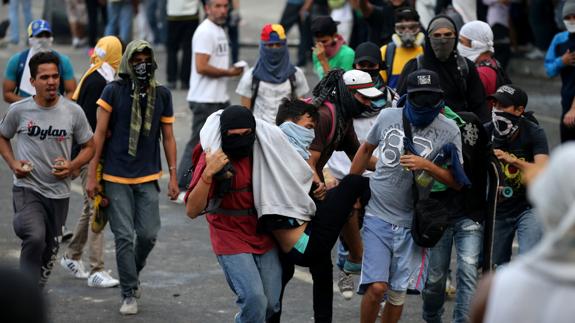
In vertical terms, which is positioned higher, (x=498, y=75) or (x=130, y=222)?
(x=498, y=75)

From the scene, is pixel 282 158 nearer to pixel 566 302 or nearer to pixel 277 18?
pixel 566 302

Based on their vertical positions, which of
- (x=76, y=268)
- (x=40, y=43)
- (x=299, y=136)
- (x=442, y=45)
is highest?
(x=442, y=45)

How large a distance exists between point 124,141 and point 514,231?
2565 mm

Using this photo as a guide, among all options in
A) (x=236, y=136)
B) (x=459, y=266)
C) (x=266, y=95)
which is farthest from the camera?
(x=266, y=95)

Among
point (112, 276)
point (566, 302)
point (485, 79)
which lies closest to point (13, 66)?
point (112, 276)

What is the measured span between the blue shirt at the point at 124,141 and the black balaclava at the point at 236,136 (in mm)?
1651

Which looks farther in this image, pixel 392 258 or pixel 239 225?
pixel 392 258

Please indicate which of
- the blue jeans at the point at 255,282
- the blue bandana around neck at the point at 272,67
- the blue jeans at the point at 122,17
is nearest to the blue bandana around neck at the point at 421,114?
the blue jeans at the point at 255,282

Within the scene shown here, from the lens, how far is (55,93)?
786 cm

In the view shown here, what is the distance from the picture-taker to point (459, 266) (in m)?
7.32

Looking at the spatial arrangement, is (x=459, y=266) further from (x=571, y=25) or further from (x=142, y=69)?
(x=571, y=25)

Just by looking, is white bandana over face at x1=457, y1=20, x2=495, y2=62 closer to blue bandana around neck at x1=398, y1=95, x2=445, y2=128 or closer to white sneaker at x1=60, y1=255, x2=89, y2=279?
blue bandana around neck at x1=398, y1=95, x2=445, y2=128

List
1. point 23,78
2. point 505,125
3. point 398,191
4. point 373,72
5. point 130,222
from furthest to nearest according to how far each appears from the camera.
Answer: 1. point 23,78
2. point 373,72
3. point 130,222
4. point 505,125
5. point 398,191

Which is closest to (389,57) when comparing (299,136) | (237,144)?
(299,136)
